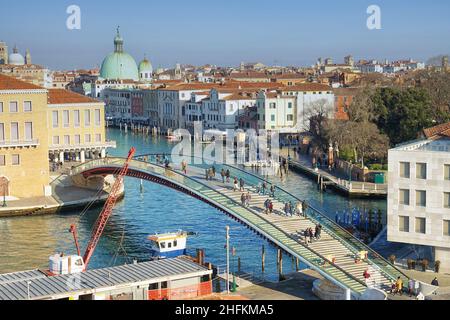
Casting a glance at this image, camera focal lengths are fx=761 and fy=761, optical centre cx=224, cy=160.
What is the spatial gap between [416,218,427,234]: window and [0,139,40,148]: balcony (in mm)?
14592

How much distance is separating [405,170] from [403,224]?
1.02 m

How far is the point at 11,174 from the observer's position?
24188mm

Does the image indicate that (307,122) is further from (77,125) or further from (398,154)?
(398,154)

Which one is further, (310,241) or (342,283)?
(310,241)

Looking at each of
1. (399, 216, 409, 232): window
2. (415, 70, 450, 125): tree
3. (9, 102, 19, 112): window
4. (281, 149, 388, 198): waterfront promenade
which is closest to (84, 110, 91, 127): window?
(9, 102, 19, 112): window

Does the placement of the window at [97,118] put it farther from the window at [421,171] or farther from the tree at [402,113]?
the window at [421,171]

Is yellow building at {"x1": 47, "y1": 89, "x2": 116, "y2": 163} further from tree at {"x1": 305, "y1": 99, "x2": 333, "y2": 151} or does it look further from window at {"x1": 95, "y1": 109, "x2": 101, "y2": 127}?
tree at {"x1": 305, "y1": 99, "x2": 333, "y2": 151}

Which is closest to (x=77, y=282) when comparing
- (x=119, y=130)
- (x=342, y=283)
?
(x=342, y=283)

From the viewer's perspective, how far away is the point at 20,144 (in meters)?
24.6

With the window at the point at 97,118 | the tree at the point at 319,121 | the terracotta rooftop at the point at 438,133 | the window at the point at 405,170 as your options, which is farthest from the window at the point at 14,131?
the window at the point at 405,170

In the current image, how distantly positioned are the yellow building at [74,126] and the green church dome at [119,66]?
49.9 meters

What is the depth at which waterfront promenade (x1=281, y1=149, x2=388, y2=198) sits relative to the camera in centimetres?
2555

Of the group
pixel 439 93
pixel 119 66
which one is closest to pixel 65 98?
pixel 439 93
